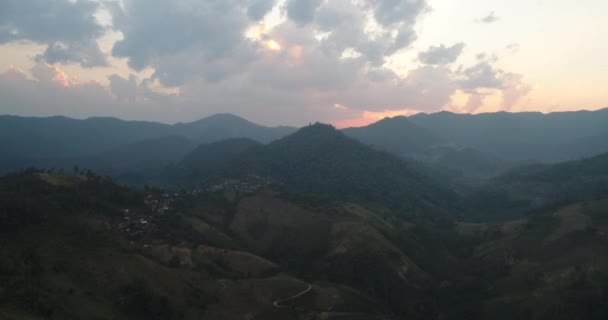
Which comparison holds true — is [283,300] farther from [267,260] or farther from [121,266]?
[121,266]

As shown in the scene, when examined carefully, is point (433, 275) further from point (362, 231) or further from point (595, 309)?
point (595, 309)

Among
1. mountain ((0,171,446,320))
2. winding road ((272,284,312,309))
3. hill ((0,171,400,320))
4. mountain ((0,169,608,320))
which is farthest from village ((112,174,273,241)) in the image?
winding road ((272,284,312,309))

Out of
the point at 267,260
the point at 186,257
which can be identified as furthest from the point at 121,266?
the point at 267,260

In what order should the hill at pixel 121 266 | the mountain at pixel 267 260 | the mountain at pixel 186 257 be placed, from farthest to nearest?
the mountain at pixel 267 260
the mountain at pixel 186 257
the hill at pixel 121 266

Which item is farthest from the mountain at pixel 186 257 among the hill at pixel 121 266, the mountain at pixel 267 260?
the mountain at pixel 267 260

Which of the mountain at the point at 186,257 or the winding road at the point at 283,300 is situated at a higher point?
the mountain at the point at 186,257

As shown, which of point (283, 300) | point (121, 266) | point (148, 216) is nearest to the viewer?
point (121, 266)

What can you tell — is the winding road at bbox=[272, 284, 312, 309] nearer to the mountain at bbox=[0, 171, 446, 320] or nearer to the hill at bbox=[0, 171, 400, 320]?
the mountain at bbox=[0, 171, 446, 320]

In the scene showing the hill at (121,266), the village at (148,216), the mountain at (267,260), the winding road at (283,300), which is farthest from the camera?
the village at (148,216)

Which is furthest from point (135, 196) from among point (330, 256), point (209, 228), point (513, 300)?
point (513, 300)

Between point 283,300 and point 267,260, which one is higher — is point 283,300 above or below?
below

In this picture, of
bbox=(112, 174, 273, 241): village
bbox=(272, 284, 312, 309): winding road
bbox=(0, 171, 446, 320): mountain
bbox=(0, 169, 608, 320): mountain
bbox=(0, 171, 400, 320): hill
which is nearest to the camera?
bbox=(0, 171, 400, 320): hill

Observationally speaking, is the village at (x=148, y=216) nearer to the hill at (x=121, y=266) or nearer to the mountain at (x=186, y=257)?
the hill at (x=121, y=266)
